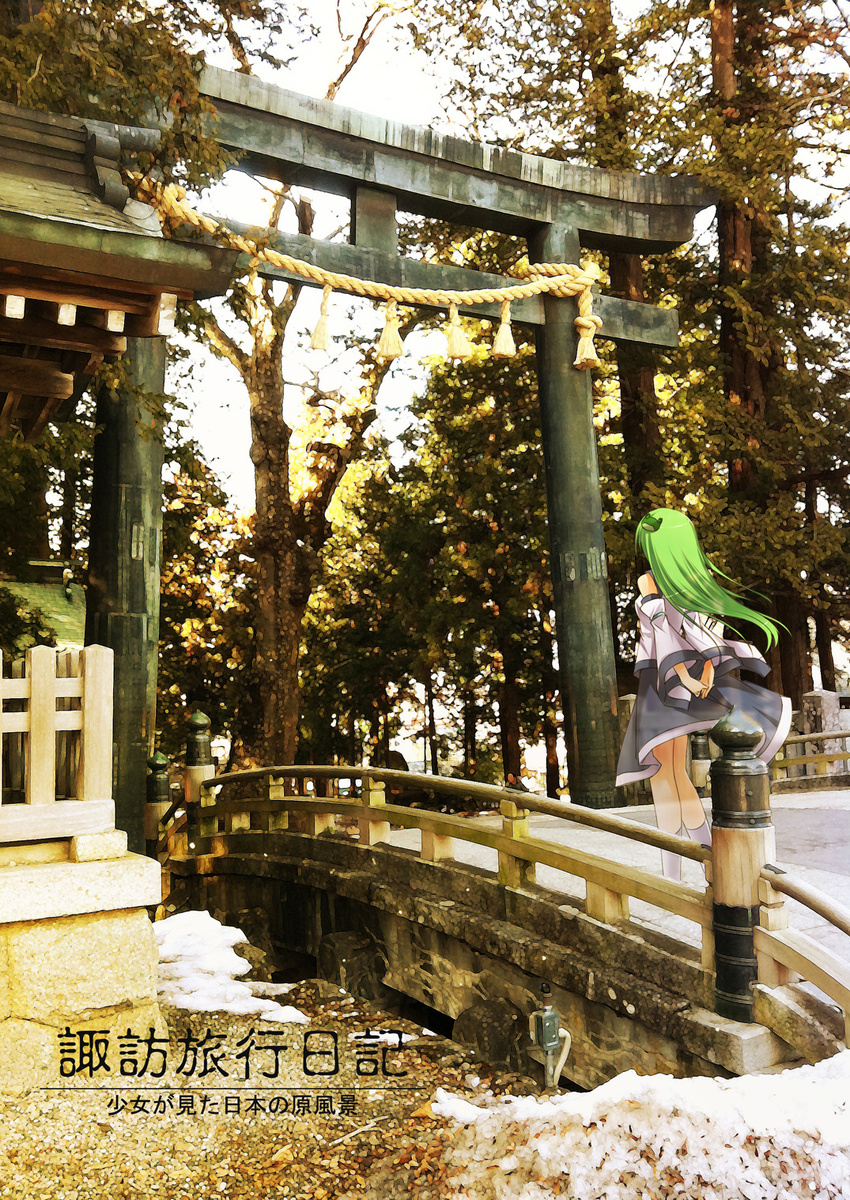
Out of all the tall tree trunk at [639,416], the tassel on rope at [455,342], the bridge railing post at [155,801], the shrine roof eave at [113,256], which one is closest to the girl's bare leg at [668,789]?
the shrine roof eave at [113,256]

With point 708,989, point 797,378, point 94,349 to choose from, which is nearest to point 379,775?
point 708,989

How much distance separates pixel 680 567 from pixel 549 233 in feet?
15.6

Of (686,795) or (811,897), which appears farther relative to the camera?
(686,795)

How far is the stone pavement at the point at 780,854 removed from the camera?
5.04 metres

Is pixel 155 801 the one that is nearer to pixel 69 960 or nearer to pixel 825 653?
pixel 69 960

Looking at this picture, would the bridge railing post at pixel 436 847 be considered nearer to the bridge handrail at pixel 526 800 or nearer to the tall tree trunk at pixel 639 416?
the bridge handrail at pixel 526 800

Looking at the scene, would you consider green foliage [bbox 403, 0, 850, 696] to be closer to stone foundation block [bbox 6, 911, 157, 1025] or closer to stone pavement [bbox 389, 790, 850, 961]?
stone pavement [bbox 389, 790, 850, 961]

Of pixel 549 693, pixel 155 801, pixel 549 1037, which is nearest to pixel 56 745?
pixel 549 1037

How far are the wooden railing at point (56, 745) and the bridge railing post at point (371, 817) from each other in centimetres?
307

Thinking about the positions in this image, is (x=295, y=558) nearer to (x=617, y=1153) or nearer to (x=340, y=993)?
(x=340, y=993)

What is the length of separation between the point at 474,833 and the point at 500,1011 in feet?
3.57

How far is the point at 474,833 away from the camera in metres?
6.08

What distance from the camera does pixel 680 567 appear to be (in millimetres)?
6090

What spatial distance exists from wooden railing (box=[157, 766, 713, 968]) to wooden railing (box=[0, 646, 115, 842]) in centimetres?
255
